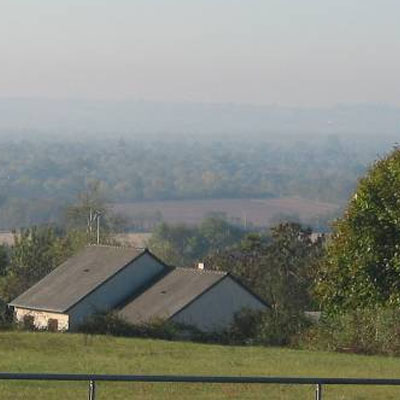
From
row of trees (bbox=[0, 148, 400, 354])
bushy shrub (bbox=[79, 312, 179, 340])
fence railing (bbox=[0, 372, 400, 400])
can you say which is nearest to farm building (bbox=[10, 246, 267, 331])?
row of trees (bbox=[0, 148, 400, 354])

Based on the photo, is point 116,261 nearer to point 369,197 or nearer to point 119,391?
point 369,197

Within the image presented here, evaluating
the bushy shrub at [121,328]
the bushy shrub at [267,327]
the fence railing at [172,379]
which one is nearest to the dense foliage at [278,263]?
the bushy shrub at [267,327]

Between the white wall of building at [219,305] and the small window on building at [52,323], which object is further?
the small window on building at [52,323]

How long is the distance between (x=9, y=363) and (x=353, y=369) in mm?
6837

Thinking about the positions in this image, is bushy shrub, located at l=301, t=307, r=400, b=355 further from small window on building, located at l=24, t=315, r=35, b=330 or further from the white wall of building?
the white wall of building

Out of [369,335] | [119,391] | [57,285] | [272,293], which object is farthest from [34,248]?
[119,391]

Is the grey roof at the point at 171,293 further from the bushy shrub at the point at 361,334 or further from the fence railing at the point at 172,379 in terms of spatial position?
the fence railing at the point at 172,379

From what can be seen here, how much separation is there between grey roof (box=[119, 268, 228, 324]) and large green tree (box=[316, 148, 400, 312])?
209 inches

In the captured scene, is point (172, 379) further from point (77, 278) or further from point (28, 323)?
point (77, 278)

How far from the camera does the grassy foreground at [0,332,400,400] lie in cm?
2033

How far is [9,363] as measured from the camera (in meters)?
27.1

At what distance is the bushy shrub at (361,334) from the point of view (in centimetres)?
3456

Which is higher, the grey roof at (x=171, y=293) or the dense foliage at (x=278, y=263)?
the grey roof at (x=171, y=293)

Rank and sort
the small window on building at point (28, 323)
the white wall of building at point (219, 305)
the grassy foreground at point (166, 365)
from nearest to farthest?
1. the grassy foreground at point (166, 365)
2. the small window on building at point (28, 323)
3. the white wall of building at point (219, 305)
